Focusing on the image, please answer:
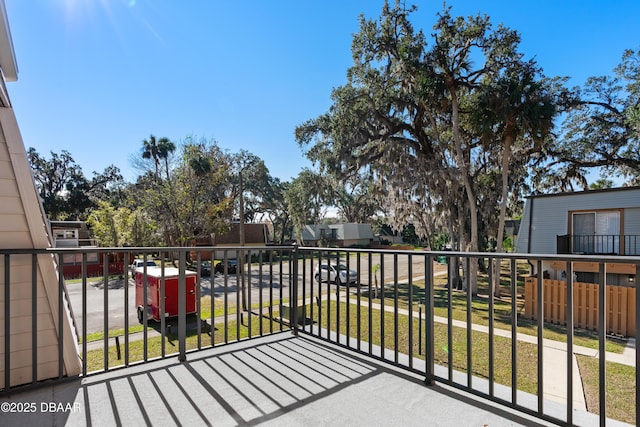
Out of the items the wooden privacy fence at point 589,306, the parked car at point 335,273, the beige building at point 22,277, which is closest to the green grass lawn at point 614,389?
the wooden privacy fence at point 589,306

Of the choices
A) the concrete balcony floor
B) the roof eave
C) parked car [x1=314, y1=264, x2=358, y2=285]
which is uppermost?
the roof eave

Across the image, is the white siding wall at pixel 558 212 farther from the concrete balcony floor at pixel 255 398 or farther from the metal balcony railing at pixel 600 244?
the concrete balcony floor at pixel 255 398

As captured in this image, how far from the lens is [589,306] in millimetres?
7598

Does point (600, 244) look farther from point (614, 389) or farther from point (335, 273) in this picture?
point (335, 273)

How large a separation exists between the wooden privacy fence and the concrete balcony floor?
5978 mm

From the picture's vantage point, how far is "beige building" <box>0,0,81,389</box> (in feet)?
5.69

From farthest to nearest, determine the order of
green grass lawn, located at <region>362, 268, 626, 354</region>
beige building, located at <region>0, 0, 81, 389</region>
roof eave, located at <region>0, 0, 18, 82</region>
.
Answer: green grass lawn, located at <region>362, 268, 626, 354</region> → beige building, located at <region>0, 0, 81, 389</region> → roof eave, located at <region>0, 0, 18, 82</region>

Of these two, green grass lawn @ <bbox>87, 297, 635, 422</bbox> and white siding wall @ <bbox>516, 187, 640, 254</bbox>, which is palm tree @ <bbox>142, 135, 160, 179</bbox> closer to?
green grass lawn @ <bbox>87, 297, 635, 422</bbox>

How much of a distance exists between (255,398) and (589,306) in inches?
364

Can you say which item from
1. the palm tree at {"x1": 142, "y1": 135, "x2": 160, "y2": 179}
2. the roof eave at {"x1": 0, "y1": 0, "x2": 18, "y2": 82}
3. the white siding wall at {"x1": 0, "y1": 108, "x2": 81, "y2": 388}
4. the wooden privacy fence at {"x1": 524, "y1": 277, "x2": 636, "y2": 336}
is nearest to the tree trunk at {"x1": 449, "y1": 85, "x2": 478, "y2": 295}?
the wooden privacy fence at {"x1": 524, "y1": 277, "x2": 636, "y2": 336}

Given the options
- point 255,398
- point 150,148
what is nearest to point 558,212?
point 255,398

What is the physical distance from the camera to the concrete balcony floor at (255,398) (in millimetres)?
1545

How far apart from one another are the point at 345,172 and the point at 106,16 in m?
8.58

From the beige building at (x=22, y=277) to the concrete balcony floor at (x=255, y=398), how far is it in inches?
6.8
